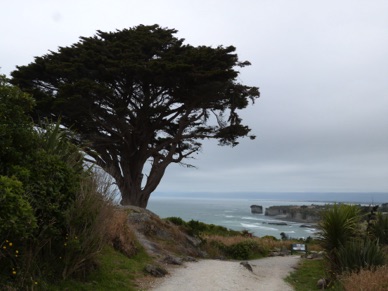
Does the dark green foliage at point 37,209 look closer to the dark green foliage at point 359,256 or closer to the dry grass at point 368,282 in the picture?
the dry grass at point 368,282

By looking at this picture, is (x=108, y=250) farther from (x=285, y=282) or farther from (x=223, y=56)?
(x=223, y=56)

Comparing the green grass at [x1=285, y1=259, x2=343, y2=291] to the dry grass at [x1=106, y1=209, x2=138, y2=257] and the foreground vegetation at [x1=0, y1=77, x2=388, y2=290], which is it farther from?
the dry grass at [x1=106, y1=209, x2=138, y2=257]

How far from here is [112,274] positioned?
28.9 ft

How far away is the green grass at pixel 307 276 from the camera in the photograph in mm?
10219

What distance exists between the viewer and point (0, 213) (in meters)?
4.96

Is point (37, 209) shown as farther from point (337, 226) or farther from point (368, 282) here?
point (337, 226)

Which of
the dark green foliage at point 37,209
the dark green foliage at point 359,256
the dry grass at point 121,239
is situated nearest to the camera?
the dark green foliage at point 37,209

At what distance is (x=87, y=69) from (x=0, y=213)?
15.3 metres

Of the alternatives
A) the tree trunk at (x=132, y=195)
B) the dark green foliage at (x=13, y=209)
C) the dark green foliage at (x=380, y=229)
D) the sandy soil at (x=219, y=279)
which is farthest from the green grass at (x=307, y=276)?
the tree trunk at (x=132, y=195)

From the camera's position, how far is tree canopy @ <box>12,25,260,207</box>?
60.4ft

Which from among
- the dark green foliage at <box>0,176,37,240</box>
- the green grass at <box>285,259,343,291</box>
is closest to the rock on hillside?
the green grass at <box>285,259,343,291</box>

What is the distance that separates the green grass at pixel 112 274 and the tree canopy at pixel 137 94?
7805mm

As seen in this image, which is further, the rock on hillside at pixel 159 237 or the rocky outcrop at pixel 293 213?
the rocky outcrop at pixel 293 213

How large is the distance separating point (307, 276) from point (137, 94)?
496 inches
